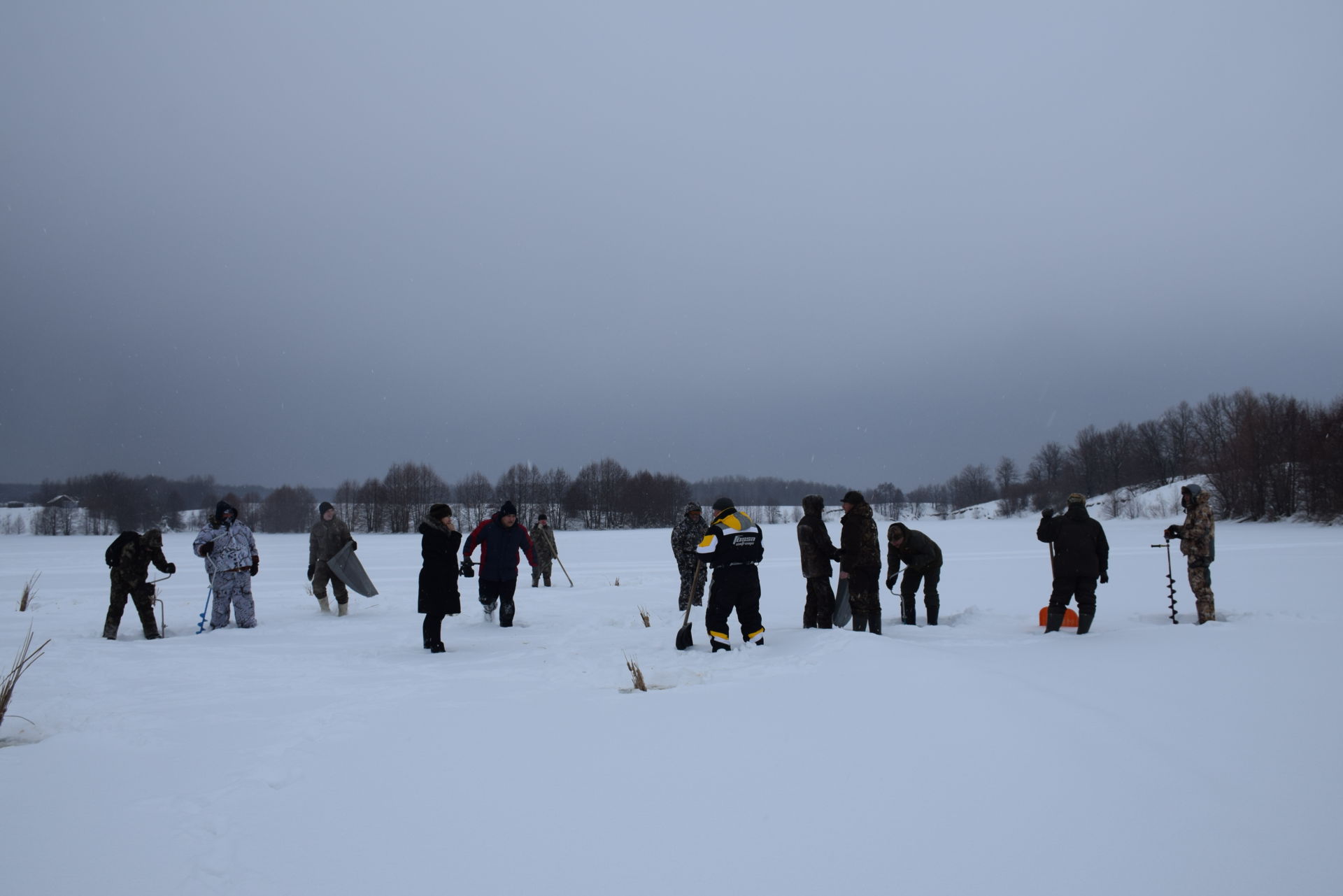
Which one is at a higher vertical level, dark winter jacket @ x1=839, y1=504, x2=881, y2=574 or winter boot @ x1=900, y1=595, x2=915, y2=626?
dark winter jacket @ x1=839, y1=504, x2=881, y2=574

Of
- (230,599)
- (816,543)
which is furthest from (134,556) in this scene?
(816,543)

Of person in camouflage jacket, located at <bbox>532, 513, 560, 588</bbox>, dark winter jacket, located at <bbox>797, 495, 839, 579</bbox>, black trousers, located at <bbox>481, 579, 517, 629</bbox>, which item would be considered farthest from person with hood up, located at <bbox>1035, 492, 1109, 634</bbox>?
person in camouflage jacket, located at <bbox>532, 513, 560, 588</bbox>

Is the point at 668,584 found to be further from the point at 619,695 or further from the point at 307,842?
the point at 307,842

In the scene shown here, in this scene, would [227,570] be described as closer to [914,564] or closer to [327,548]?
[327,548]

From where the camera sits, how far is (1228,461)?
44750mm

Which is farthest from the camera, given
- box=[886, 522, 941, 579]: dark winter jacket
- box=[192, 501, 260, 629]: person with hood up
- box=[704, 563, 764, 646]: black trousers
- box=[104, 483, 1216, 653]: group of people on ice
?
box=[192, 501, 260, 629]: person with hood up

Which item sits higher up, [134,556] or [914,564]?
[134,556]

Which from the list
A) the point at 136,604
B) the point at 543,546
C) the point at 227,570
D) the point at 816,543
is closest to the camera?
the point at 816,543

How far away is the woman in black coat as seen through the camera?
7449 mm

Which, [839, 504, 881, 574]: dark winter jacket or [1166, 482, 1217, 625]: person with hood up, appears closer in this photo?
[839, 504, 881, 574]: dark winter jacket

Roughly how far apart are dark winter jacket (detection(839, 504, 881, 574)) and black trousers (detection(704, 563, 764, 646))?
142 cm

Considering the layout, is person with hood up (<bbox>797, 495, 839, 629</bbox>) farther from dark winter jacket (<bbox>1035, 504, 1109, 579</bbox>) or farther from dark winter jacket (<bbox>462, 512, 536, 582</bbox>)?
dark winter jacket (<bbox>462, 512, 536, 582</bbox>)

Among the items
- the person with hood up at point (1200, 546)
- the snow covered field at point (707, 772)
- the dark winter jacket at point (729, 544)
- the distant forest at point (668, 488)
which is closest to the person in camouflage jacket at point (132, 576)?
the snow covered field at point (707, 772)

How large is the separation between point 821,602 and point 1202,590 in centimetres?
425
